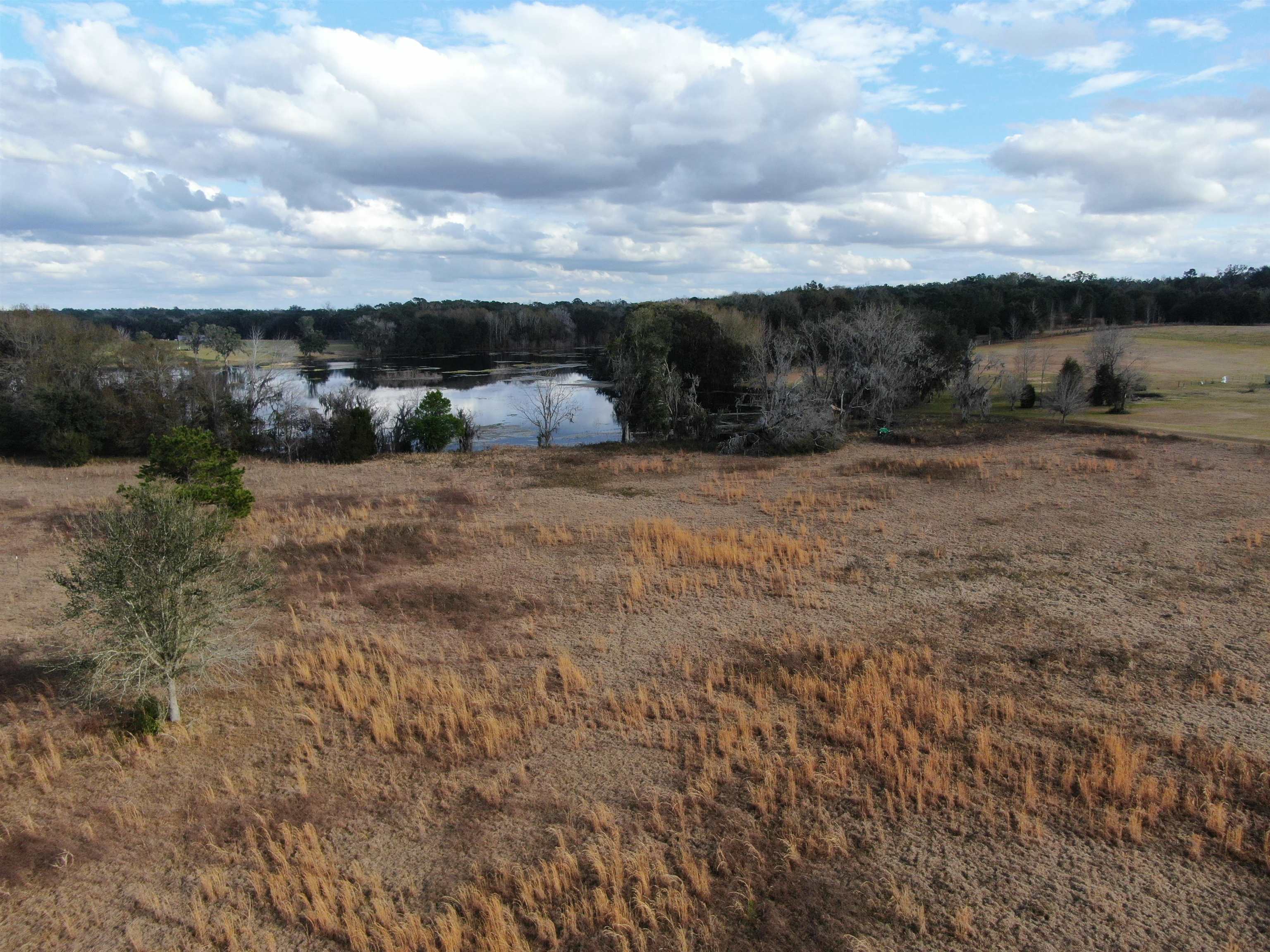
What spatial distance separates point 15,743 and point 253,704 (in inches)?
104

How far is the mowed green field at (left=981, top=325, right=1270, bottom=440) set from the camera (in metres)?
33.8

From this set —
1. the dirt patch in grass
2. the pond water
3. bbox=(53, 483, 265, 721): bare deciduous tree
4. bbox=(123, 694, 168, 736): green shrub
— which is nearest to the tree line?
the pond water

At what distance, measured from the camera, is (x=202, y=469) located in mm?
18859

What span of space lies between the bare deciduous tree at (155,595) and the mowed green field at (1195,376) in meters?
34.5

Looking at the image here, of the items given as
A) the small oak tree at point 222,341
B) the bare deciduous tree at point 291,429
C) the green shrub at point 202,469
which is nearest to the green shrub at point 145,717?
the green shrub at point 202,469

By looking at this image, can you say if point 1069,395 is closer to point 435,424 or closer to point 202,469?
point 435,424

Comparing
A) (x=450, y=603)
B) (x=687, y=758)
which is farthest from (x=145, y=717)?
(x=687, y=758)

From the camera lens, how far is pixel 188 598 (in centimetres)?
1020

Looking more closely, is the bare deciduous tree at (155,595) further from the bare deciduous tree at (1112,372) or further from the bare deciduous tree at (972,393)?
the bare deciduous tree at (1112,372)

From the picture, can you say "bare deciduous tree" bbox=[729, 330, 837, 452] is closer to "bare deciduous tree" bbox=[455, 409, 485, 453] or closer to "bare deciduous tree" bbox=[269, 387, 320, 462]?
"bare deciduous tree" bbox=[455, 409, 485, 453]

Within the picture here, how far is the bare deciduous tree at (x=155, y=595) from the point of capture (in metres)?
9.73

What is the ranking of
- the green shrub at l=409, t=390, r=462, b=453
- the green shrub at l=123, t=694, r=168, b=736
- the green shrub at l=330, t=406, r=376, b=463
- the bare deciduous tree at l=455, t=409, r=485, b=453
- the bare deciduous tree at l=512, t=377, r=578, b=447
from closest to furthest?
the green shrub at l=123, t=694, r=168, b=736, the green shrub at l=330, t=406, r=376, b=463, the green shrub at l=409, t=390, r=462, b=453, the bare deciduous tree at l=455, t=409, r=485, b=453, the bare deciduous tree at l=512, t=377, r=578, b=447

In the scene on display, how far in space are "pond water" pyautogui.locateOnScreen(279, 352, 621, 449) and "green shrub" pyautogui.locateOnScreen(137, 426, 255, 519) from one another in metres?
19.7

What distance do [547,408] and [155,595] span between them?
29.6 meters
